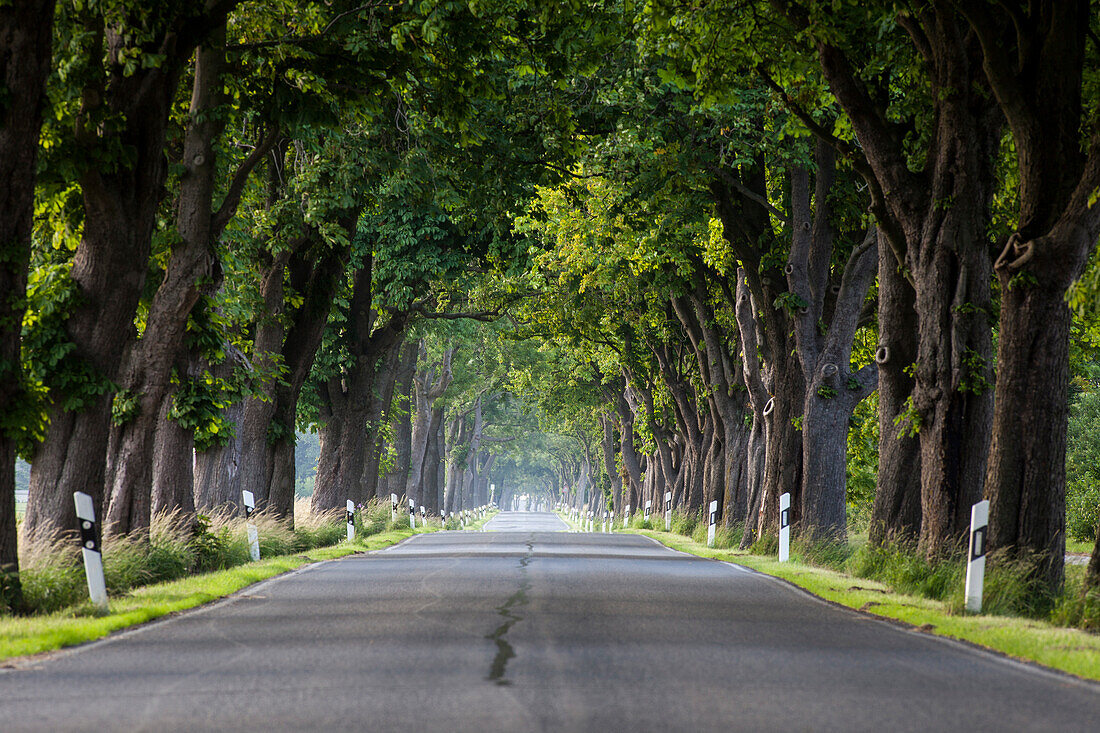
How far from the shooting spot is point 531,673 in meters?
7.29

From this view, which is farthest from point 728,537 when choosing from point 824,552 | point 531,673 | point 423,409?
point 423,409

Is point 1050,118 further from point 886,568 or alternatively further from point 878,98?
point 886,568

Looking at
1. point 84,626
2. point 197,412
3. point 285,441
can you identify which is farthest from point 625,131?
point 84,626

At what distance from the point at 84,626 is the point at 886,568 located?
9.55 m

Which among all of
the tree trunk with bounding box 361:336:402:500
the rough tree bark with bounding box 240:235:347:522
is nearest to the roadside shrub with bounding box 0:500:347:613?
the rough tree bark with bounding box 240:235:347:522

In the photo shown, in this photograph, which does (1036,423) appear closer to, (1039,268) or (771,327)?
(1039,268)

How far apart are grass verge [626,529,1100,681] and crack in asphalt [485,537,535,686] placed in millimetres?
3244

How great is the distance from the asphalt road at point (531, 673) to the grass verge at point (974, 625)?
1.14 feet

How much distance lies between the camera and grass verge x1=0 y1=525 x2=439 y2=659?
8.82 metres

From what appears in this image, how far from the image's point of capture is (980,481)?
14.4m

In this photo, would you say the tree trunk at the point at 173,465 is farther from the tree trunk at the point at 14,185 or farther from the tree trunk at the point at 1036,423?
the tree trunk at the point at 1036,423

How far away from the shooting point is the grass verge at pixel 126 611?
8820 millimetres

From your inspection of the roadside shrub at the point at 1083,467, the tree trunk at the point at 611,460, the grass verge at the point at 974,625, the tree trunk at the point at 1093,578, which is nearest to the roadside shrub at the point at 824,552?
the grass verge at the point at 974,625

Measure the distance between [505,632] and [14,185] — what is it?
19.1 feet
